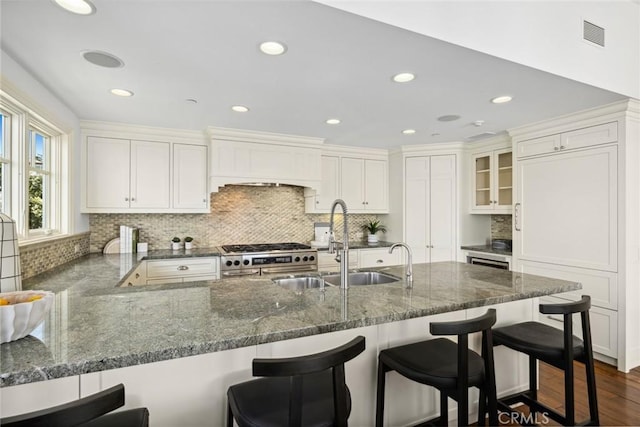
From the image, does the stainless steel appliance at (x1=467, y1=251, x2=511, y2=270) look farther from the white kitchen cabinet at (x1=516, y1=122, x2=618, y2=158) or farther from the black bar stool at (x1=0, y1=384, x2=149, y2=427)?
the black bar stool at (x1=0, y1=384, x2=149, y2=427)

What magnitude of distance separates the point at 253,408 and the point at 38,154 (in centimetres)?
282

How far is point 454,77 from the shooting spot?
224 cm

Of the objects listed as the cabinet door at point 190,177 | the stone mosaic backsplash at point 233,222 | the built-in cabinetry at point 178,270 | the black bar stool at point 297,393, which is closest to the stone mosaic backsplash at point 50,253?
the stone mosaic backsplash at point 233,222

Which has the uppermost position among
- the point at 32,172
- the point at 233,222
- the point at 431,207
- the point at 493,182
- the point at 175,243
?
the point at 493,182

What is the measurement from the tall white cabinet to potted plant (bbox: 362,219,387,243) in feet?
6.70

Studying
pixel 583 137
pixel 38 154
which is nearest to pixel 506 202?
pixel 583 137

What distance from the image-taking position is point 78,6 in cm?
149

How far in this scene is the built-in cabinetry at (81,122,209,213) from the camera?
11.2ft

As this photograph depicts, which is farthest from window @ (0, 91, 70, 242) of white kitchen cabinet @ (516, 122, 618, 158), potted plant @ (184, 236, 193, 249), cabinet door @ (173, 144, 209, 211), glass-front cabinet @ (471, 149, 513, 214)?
glass-front cabinet @ (471, 149, 513, 214)

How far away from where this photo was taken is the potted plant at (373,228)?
16.2 feet

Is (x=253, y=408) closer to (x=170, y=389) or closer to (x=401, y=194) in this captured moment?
(x=170, y=389)

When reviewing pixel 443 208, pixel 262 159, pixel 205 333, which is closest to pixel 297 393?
pixel 205 333

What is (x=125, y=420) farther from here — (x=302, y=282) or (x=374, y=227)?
(x=374, y=227)

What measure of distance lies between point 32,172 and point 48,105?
21.4 inches
